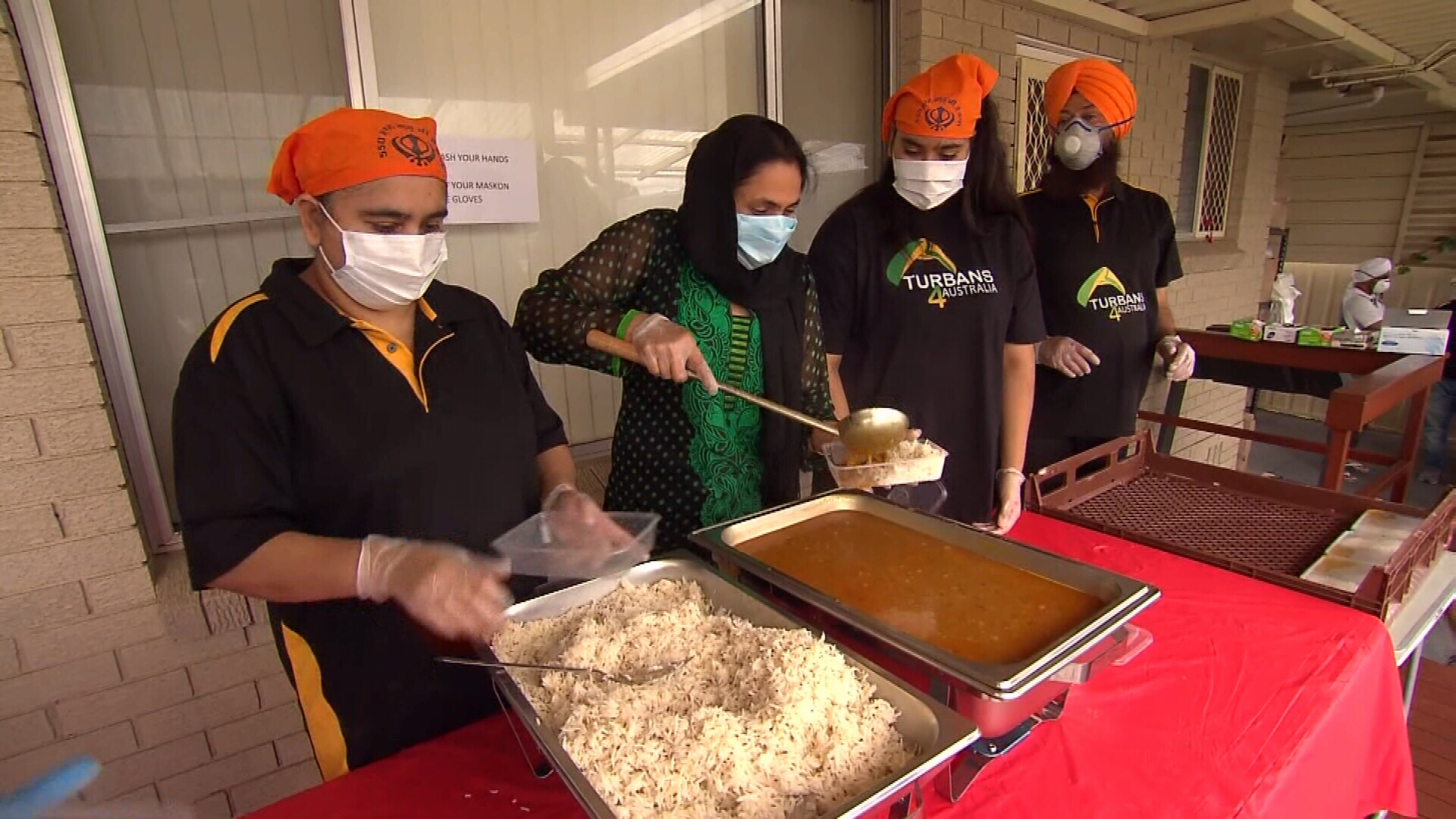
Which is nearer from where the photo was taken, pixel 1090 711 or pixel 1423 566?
pixel 1090 711

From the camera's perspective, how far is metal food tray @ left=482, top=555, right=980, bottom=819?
70 centimetres

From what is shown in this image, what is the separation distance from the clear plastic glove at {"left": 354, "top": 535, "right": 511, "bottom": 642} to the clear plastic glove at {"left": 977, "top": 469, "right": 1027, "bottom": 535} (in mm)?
1204

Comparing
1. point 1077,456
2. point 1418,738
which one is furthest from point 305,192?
A: point 1418,738

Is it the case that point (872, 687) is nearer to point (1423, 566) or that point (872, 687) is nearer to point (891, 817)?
point (891, 817)

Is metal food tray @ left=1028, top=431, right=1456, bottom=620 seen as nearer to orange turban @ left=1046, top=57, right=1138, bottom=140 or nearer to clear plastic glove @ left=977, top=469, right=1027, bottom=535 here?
clear plastic glove @ left=977, top=469, right=1027, bottom=535

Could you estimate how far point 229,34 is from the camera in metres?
1.91

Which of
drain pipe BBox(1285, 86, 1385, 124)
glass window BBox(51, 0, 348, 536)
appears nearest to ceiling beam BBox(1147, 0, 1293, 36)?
drain pipe BBox(1285, 86, 1385, 124)

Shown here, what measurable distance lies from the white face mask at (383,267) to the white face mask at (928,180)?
1161mm

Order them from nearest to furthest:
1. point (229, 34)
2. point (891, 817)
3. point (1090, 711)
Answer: point (891, 817), point (1090, 711), point (229, 34)

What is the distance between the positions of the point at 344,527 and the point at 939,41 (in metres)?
3.00

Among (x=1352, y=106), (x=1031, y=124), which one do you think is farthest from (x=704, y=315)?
(x=1352, y=106)

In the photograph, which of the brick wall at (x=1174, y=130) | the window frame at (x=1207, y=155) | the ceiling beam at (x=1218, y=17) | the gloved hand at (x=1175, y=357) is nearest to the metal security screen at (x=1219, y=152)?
the window frame at (x=1207, y=155)

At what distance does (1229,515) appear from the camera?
5.59 feet

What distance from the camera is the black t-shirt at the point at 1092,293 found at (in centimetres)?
238
